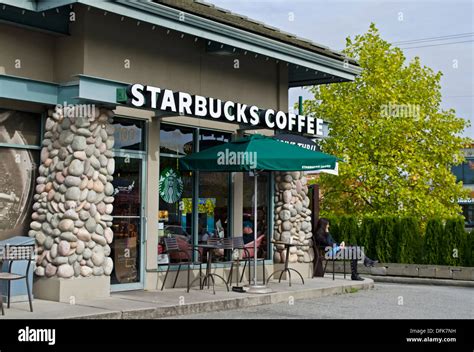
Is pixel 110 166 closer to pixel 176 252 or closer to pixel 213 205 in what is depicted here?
pixel 176 252

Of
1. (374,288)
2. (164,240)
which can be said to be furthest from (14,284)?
(374,288)

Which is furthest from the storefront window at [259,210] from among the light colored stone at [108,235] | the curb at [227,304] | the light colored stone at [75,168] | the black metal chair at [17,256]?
the black metal chair at [17,256]

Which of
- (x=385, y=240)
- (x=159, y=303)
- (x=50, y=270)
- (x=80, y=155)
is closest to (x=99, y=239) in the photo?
(x=50, y=270)

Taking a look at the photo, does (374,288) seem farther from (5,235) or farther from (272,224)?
(5,235)

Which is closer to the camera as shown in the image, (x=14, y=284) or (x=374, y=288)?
(x=14, y=284)

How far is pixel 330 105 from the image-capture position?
93.0 ft

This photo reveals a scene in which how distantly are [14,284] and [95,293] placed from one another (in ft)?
4.22

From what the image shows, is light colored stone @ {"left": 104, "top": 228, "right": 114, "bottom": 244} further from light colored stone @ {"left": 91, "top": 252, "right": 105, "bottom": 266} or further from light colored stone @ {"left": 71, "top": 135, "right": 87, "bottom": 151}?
light colored stone @ {"left": 71, "top": 135, "right": 87, "bottom": 151}

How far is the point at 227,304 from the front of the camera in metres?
12.0

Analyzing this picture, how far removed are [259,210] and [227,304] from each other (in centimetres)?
430

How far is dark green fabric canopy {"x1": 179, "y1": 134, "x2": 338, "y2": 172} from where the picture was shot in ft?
42.2

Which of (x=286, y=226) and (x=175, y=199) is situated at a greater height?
(x=175, y=199)

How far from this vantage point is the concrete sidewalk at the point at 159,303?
10.2 m

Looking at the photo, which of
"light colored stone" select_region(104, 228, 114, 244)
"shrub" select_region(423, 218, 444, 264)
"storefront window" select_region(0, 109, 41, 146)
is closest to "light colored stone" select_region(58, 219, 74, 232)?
"light colored stone" select_region(104, 228, 114, 244)
